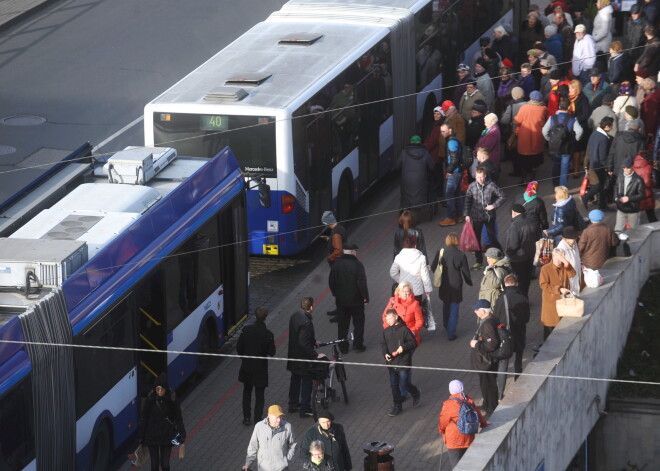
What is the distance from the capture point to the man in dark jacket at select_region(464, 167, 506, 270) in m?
21.1

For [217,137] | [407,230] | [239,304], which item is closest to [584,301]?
[407,230]

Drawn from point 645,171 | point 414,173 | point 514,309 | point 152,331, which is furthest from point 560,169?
point 152,331

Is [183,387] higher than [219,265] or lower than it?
lower

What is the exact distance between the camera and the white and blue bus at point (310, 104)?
21.8 metres

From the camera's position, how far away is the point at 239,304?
2027 cm

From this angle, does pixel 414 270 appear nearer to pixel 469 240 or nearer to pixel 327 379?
pixel 327 379

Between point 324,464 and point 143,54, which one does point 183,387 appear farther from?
point 143,54

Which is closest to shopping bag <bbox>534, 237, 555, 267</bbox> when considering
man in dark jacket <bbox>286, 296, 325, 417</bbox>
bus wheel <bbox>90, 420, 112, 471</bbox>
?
man in dark jacket <bbox>286, 296, 325, 417</bbox>

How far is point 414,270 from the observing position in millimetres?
19078

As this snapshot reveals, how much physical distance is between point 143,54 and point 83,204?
1736 centimetres

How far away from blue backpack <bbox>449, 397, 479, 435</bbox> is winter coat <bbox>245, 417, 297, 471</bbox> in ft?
5.66

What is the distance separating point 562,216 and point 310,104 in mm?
4295

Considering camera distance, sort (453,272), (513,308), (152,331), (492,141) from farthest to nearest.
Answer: (492,141) < (453,272) < (152,331) < (513,308)

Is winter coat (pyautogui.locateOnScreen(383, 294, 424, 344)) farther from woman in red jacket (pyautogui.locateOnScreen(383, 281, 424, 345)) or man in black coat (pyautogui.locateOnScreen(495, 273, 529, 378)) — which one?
man in black coat (pyautogui.locateOnScreen(495, 273, 529, 378))
